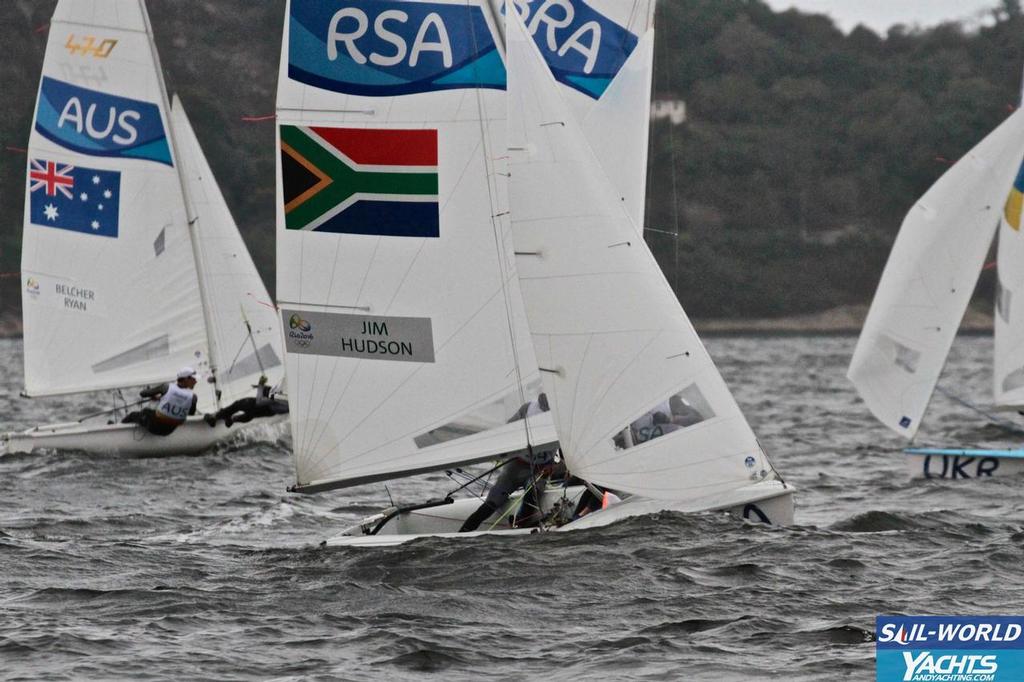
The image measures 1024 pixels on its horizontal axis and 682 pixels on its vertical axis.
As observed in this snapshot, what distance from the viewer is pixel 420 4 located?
10258 millimetres

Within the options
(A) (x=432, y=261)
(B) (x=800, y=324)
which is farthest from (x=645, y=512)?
(B) (x=800, y=324)

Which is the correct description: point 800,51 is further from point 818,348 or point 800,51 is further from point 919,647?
point 919,647

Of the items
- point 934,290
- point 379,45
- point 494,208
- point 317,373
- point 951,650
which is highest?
point 379,45

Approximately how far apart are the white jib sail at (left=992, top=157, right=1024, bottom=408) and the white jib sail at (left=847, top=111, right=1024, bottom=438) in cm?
45

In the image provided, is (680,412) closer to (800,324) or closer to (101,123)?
(101,123)

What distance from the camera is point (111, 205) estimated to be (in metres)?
18.3

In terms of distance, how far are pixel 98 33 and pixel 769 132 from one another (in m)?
62.7

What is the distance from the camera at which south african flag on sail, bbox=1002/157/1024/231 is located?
1617cm

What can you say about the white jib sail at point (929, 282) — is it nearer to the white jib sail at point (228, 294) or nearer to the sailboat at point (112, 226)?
the white jib sail at point (228, 294)

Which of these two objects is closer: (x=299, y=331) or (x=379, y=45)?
Result: (x=379, y=45)

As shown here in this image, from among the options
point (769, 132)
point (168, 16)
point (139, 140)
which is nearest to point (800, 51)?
point (769, 132)

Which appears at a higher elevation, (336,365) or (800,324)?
(336,365)

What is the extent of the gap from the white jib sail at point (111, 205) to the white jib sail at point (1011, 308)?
8.04 meters

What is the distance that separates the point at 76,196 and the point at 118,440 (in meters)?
2.90
